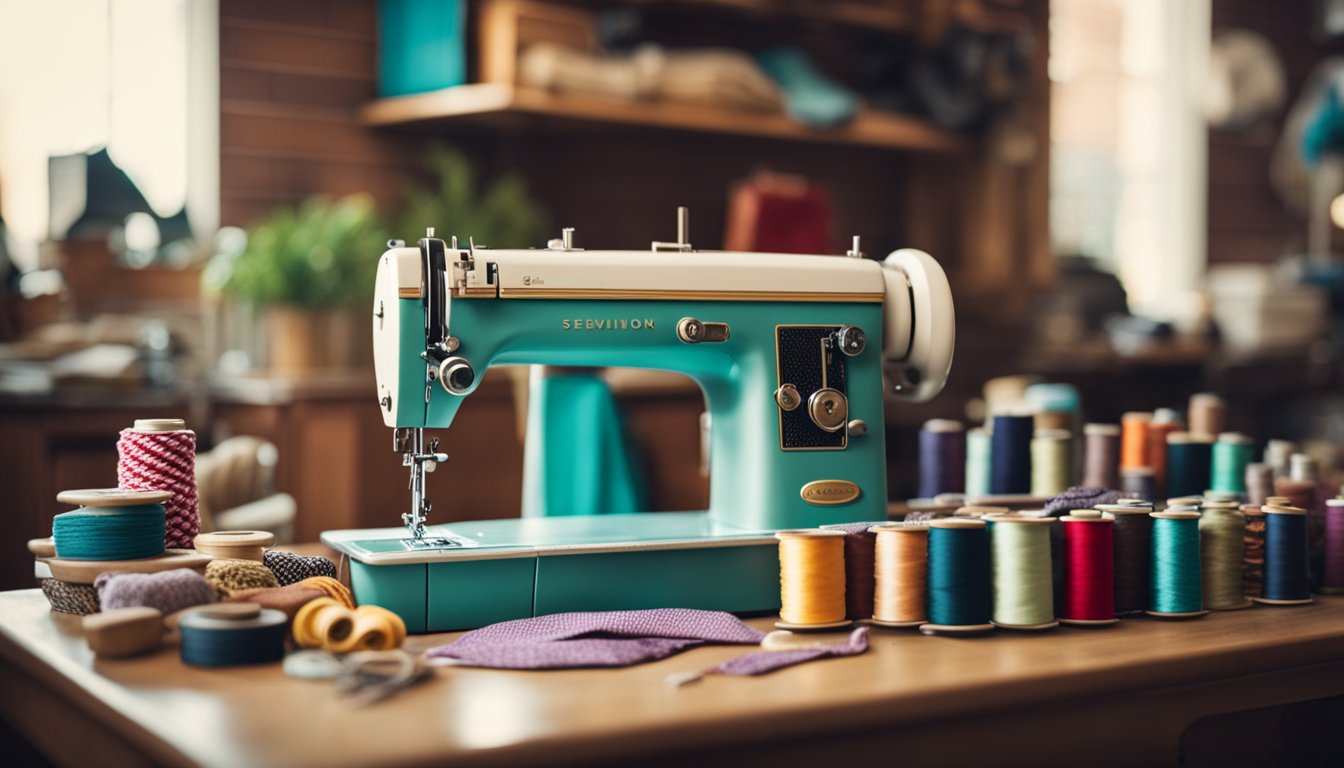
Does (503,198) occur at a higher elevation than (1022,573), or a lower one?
higher

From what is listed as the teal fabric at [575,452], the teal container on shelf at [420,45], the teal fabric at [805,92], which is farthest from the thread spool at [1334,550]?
the teal fabric at [805,92]

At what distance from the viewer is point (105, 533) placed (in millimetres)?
1426

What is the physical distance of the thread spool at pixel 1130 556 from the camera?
5.13 ft

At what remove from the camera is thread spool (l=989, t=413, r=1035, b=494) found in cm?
204

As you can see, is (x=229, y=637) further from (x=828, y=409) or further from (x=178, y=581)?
(x=828, y=409)

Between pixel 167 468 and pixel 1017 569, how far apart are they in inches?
36.9

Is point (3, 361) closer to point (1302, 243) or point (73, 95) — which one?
point (73, 95)

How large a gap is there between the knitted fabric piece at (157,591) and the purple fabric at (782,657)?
514 millimetres

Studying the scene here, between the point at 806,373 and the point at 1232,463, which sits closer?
the point at 806,373

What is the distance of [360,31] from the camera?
13.8 feet

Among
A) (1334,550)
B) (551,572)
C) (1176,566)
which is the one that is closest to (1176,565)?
(1176,566)

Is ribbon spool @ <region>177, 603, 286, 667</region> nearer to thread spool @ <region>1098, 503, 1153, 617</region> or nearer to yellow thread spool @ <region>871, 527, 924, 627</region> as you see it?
yellow thread spool @ <region>871, 527, 924, 627</region>

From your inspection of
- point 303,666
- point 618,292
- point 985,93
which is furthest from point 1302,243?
point 303,666

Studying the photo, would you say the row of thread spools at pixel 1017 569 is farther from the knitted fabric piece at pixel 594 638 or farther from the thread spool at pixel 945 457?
the thread spool at pixel 945 457
